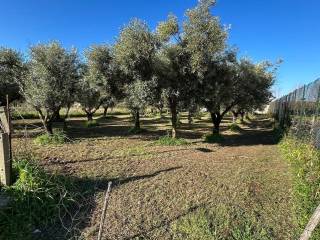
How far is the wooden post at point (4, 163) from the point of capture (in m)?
6.71

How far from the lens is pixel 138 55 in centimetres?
1509

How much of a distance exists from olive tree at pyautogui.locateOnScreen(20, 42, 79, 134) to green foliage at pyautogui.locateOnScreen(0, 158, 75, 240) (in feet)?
25.8

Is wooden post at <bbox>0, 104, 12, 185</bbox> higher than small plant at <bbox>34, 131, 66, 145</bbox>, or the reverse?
wooden post at <bbox>0, 104, 12, 185</bbox>

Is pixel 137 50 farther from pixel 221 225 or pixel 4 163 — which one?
pixel 221 225

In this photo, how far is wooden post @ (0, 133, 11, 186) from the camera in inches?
264

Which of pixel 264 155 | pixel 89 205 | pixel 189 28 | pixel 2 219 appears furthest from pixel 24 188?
pixel 189 28

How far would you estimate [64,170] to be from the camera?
893 centimetres

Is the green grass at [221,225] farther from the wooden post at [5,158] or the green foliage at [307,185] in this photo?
the wooden post at [5,158]

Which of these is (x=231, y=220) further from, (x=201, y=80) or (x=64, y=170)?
(x=201, y=80)

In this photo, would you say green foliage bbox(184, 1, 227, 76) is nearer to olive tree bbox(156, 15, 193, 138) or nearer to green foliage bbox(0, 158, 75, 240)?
olive tree bbox(156, 15, 193, 138)

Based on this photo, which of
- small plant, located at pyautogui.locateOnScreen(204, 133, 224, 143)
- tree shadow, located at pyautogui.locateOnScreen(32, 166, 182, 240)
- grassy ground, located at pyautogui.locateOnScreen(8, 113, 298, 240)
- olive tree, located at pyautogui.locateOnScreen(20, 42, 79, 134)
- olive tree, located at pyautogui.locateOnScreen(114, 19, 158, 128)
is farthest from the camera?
small plant, located at pyautogui.locateOnScreen(204, 133, 224, 143)

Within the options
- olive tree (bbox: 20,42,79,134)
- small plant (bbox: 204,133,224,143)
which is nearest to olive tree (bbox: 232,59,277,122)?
small plant (bbox: 204,133,224,143)

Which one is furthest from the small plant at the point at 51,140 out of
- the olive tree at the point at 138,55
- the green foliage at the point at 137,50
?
the green foliage at the point at 137,50

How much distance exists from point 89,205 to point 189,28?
1051 centimetres
